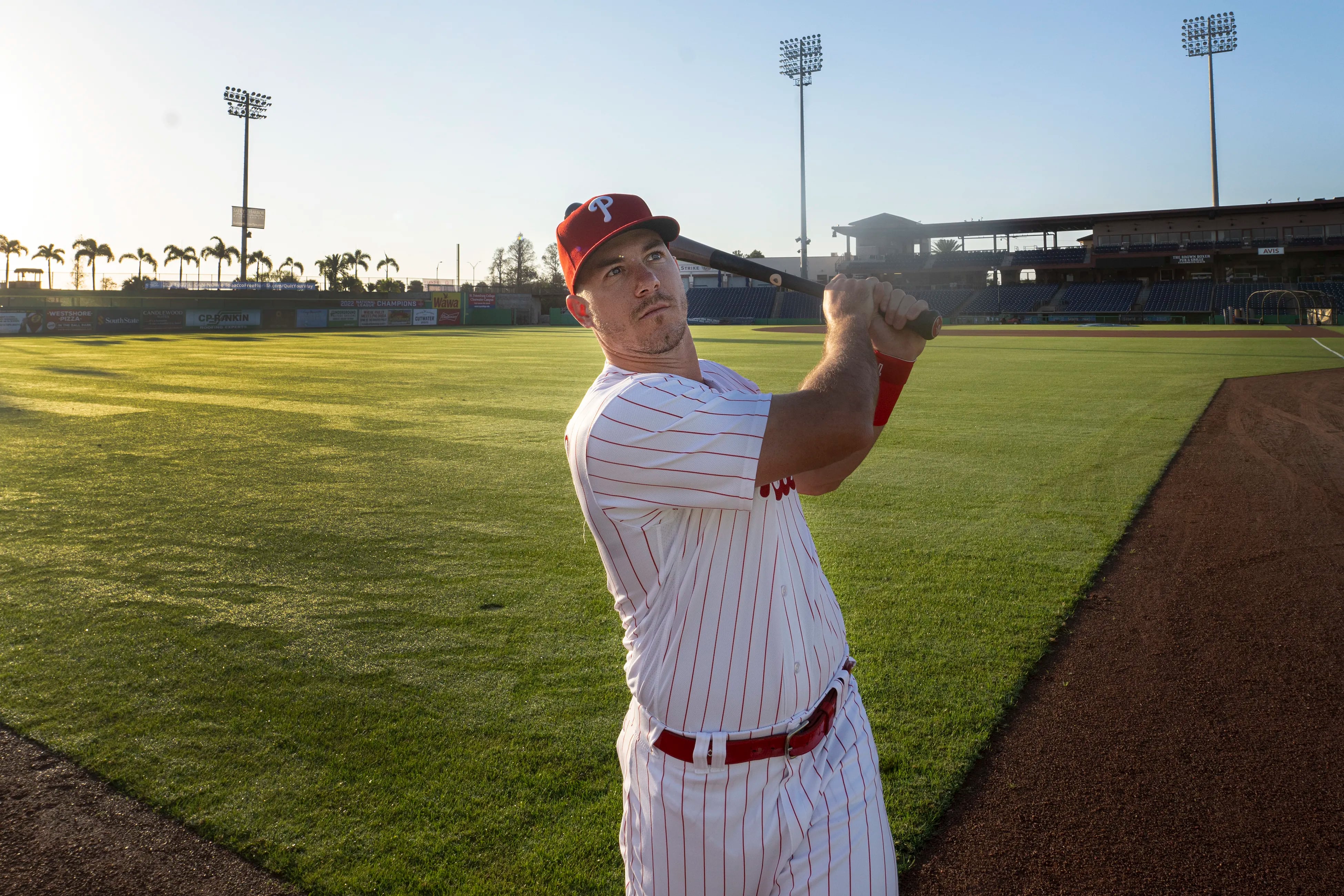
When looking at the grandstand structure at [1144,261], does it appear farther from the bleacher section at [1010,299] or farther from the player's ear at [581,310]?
the player's ear at [581,310]

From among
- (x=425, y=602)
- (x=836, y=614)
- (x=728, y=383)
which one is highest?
(x=728, y=383)

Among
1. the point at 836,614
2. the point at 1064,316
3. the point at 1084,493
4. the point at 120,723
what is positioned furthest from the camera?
the point at 1064,316

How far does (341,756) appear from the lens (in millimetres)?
3693

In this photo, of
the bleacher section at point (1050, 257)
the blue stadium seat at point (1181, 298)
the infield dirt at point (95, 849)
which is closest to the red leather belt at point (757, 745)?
the infield dirt at point (95, 849)

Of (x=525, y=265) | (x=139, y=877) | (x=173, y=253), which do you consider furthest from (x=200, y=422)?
(x=525, y=265)

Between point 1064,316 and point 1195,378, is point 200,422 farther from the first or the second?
point 1064,316

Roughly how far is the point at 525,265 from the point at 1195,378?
10922 cm

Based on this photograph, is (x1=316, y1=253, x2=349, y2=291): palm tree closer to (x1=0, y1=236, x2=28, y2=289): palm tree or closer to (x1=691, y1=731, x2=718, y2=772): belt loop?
(x1=0, y1=236, x2=28, y2=289): palm tree

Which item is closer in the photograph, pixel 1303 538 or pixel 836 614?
pixel 836 614

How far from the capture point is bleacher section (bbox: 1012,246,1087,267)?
7075cm

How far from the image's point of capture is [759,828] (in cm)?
188

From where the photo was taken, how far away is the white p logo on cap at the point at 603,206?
2.11 meters

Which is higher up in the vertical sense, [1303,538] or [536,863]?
[1303,538]

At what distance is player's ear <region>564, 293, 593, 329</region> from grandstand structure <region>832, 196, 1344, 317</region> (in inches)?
2400
